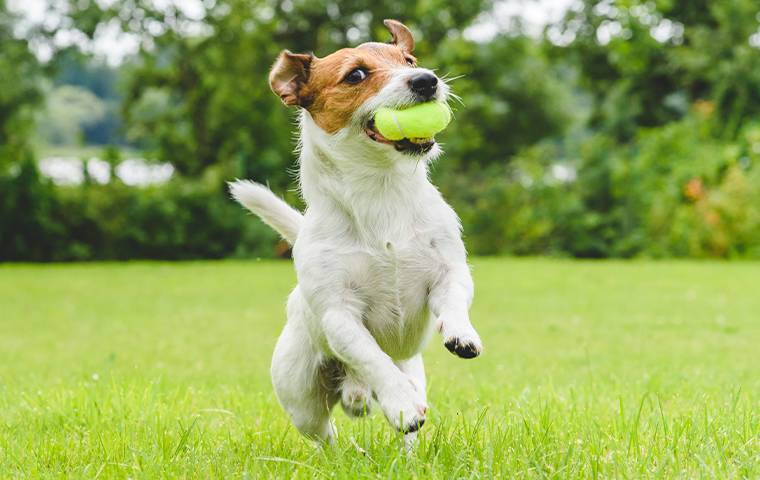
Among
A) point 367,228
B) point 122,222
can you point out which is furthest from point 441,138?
point 367,228

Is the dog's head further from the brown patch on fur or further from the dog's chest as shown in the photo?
the dog's chest

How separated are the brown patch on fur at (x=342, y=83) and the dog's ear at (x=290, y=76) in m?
0.02

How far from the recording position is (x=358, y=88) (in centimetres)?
363

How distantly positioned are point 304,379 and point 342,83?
130 cm

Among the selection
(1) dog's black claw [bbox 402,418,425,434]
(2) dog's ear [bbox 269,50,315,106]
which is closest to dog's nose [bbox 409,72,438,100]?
(2) dog's ear [bbox 269,50,315,106]

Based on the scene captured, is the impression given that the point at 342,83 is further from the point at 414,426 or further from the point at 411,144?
the point at 414,426

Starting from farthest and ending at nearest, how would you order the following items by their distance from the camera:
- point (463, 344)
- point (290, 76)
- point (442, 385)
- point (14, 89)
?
1. point (14, 89)
2. point (442, 385)
3. point (290, 76)
4. point (463, 344)

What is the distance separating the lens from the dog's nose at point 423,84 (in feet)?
11.4

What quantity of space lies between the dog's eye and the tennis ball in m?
0.22

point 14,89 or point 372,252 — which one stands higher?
point 372,252

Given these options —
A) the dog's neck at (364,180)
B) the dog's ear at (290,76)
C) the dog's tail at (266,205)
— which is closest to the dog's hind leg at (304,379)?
the dog's tail at (266,205)

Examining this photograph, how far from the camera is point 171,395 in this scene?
511 centimetres

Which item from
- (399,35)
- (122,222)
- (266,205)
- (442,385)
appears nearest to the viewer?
(399,35)

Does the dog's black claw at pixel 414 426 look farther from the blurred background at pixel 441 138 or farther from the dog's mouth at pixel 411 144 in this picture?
the blurred background at pixel 441 138
